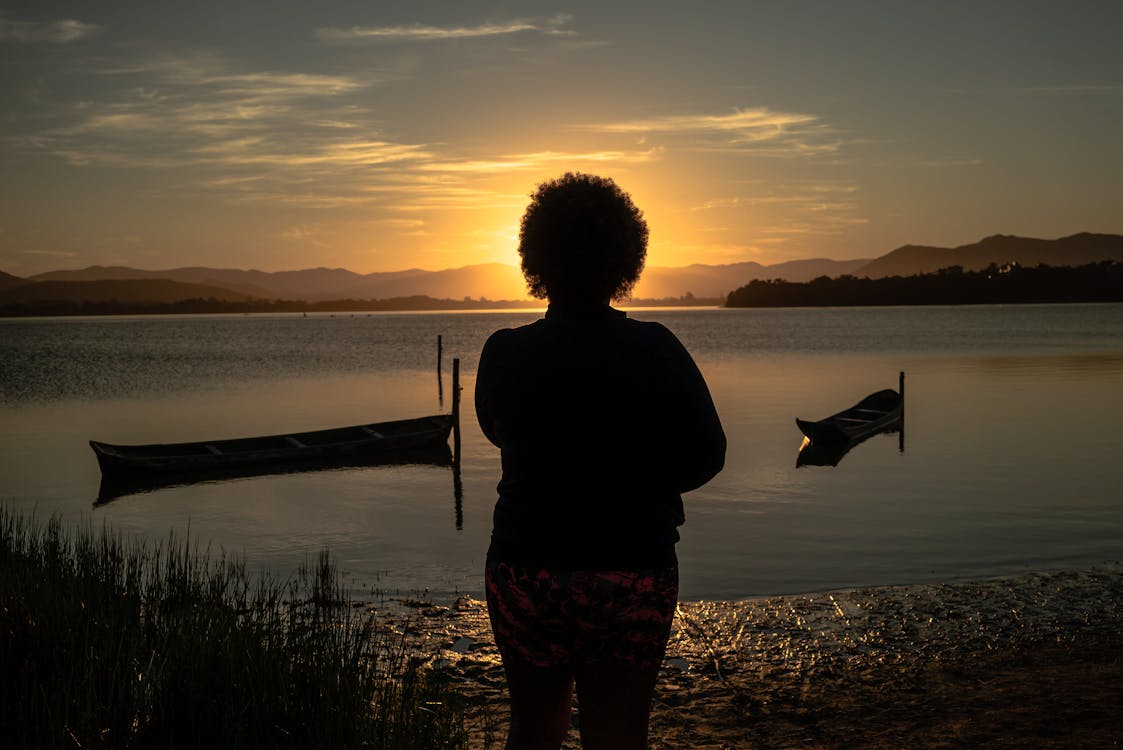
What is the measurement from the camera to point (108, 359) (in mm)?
82938

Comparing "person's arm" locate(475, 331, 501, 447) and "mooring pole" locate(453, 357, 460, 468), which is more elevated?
"person's arm" locate(475, 331, 501, 447)

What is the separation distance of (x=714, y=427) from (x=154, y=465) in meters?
22.6

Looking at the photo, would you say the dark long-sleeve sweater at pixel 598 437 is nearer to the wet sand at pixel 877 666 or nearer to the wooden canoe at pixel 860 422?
the wet sand at pixel 877 666

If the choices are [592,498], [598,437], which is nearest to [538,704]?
[592,498]

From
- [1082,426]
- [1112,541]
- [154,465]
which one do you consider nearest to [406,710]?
[1112,541]

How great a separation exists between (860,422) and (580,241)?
28.1 m

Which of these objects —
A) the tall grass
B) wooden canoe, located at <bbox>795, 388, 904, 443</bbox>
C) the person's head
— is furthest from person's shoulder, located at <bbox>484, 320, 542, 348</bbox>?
wooden canoe, located at <bbox>795, 388, 904, 443</bbox>

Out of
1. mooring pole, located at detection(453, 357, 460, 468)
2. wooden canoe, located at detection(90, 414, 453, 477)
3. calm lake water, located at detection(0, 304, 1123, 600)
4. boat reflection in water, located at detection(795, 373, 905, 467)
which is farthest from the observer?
mooring pole, located at detection(453, 357, 460, 468)

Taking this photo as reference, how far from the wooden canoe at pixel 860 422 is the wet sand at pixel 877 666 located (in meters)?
15.5

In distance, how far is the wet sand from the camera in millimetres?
6949

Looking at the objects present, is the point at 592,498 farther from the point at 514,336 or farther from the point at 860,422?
the point at 860,422

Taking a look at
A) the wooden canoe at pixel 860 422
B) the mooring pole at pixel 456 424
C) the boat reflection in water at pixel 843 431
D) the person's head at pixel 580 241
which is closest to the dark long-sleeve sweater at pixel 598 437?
the person's head at pixel 580 241

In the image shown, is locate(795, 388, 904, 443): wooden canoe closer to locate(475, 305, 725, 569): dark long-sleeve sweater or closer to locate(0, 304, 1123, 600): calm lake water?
locate(0, 304, 1123, 600): calm lake water

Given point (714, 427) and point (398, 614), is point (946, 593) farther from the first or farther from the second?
point (714, 427)
